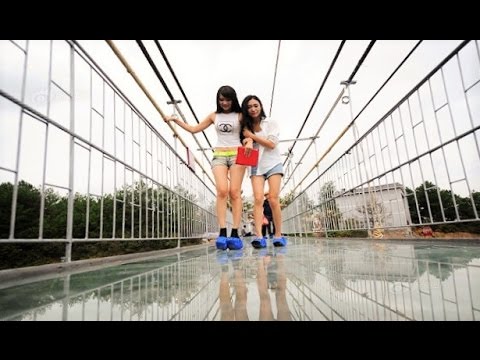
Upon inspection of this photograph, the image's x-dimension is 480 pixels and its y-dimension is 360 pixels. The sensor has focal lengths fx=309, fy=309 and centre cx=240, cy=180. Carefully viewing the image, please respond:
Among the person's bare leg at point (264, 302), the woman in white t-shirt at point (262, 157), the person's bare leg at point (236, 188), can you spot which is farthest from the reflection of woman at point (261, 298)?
the woman in white t-shirt at point (262, 157)

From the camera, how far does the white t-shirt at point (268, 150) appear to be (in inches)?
113

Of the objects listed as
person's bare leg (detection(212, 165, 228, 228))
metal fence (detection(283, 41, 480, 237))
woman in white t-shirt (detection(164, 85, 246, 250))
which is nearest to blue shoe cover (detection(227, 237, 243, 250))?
woman in white t-shirt (detection(164, 85, 246, 250))

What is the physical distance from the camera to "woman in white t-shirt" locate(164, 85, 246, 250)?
2744 mm

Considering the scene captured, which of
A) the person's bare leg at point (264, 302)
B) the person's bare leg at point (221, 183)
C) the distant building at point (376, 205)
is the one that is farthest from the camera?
the distant building at point (376, 205)

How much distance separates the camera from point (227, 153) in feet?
9.13

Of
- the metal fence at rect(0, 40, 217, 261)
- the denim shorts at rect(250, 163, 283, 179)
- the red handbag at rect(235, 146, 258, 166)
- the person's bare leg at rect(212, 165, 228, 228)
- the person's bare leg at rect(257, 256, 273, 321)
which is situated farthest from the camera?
the denim shorts at rect(250, 163, 283, 179)

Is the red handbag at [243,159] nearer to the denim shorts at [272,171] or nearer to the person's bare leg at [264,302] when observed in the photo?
the denim shorts at [272,171]

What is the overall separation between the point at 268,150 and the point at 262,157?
0.09 meters

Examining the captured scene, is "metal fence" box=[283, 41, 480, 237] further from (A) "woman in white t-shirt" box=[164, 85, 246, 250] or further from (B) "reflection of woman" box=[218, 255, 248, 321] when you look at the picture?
(B) "reflection of woman" box=[218, 255, 248, 321]

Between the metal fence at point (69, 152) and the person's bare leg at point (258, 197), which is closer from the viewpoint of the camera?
the metal fence at point (69, 152)

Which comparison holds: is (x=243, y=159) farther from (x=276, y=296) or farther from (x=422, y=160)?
(x=276, y=296)

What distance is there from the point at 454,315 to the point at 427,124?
2.36 metres
